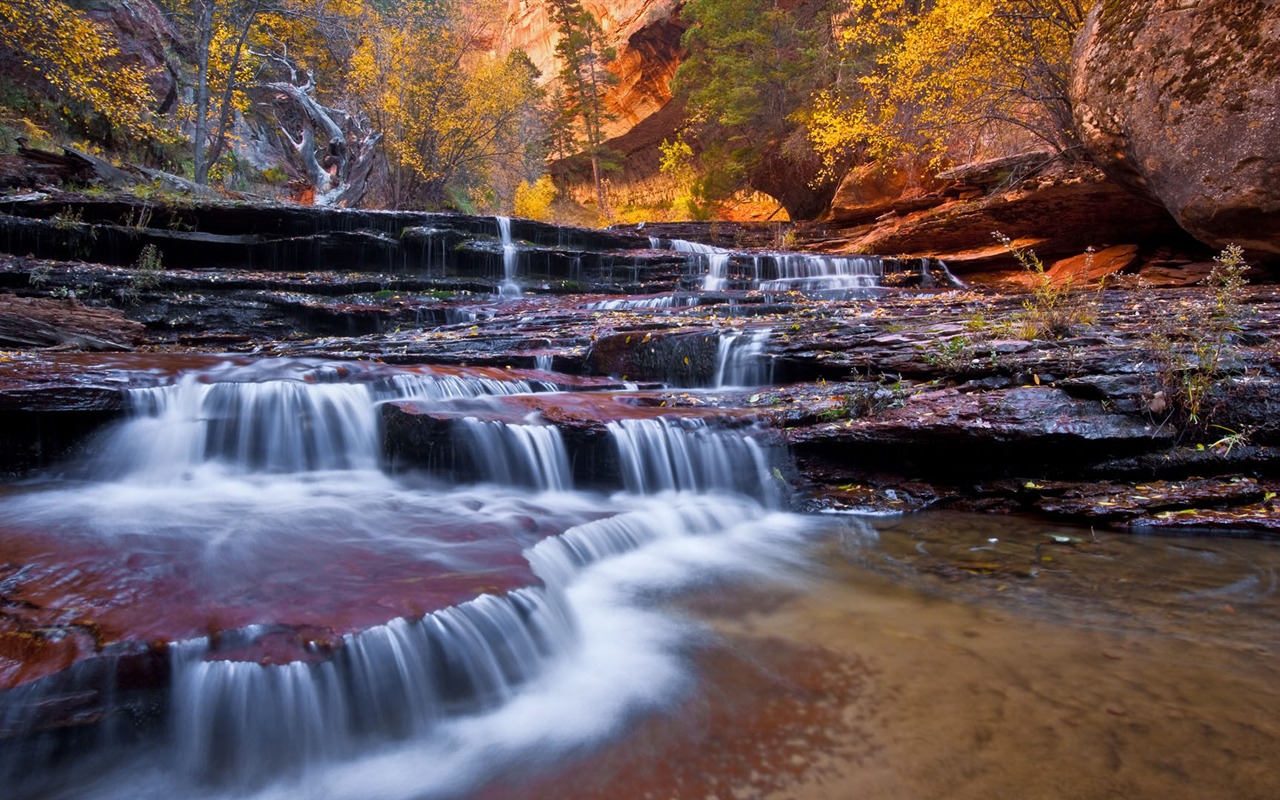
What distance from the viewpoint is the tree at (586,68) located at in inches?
1268

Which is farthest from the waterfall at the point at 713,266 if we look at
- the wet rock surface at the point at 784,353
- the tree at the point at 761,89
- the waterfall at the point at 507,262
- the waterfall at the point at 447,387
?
the waterfall at the point at 447,387

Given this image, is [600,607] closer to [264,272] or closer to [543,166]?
[264,272]

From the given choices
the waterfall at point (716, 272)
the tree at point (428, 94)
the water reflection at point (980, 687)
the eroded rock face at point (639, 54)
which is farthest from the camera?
the eroded rock face at point (639, 54)

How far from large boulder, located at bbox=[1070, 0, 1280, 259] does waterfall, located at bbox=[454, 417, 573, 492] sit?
840cm

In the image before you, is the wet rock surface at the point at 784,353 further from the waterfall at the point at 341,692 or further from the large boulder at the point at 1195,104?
the waterfall at the point at 341,692

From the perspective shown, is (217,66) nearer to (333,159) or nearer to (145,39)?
(145,39)

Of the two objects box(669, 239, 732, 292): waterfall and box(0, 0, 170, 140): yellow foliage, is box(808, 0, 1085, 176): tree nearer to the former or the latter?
box(669, 239, 732, 292): waterfall

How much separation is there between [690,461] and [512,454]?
62.0 inches

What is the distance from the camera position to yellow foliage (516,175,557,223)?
38.1m

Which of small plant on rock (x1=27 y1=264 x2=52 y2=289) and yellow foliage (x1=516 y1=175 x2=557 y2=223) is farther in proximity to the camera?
yellow foliage (x1=516 y1=175 x2=557 y2=223)

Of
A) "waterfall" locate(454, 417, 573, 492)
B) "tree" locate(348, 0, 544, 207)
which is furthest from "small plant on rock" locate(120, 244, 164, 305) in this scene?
"tree" locate(348, 0, 544, 207)

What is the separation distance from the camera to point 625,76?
3322 centimetres

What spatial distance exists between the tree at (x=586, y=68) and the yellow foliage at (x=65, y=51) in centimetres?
2181

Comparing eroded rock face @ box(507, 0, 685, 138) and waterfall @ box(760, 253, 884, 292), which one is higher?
eroded rock face @ box(507, 0, 685, 138)
